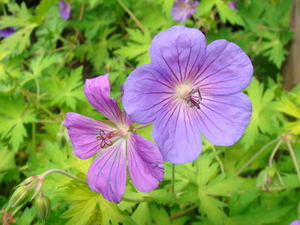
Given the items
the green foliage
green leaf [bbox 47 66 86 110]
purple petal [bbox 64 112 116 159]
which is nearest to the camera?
purple petal [bbox 64 112 116 159]

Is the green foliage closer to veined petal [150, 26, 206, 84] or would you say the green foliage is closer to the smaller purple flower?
the smaller purple flower

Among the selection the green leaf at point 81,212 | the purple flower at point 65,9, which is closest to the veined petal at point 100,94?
the green leaf at point 81,212

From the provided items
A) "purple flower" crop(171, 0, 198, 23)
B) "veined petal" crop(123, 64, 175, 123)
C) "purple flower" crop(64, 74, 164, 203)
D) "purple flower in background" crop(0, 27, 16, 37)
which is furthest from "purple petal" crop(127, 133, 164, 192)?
"purple flower in background" crop(0, 27, 16, 37)

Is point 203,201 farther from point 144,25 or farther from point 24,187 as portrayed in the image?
point 144,25

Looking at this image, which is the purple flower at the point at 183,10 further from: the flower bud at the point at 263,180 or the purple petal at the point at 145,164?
the purple petal at the point at 145,164

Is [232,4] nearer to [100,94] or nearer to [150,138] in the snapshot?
[150,138]

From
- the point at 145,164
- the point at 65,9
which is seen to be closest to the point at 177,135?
the point at 145,164
